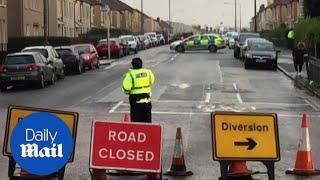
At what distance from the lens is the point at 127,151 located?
360 inches

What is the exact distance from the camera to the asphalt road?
475 inches

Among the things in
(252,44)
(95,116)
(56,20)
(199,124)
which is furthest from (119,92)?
(56,20)

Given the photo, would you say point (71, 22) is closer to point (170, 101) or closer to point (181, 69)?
point (181, 69)

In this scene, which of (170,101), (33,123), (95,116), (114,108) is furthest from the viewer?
(170,101)

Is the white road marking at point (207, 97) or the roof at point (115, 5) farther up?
the roof at point (115, 5)

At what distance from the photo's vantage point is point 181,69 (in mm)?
38938

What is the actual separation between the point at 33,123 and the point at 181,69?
30.2 metres

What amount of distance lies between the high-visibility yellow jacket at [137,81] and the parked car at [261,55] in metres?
27.4

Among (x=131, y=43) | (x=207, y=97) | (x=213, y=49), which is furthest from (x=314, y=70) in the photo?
(x=131, y=43)

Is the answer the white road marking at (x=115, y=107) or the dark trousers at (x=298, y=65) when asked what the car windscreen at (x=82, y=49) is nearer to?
the dark trousers at (x=298, y=65)

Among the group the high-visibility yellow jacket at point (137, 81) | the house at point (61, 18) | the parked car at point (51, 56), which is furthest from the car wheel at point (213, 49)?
the high-visibility yellow jacket at point (137, 81)

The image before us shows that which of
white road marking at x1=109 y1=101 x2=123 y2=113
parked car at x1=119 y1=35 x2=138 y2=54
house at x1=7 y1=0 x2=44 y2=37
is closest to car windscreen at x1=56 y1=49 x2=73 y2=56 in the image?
white road marking at x1=109 y1=101 x2=123 y2=113

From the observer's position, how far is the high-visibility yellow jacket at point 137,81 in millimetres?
12266

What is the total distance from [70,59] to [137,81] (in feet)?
83.3
